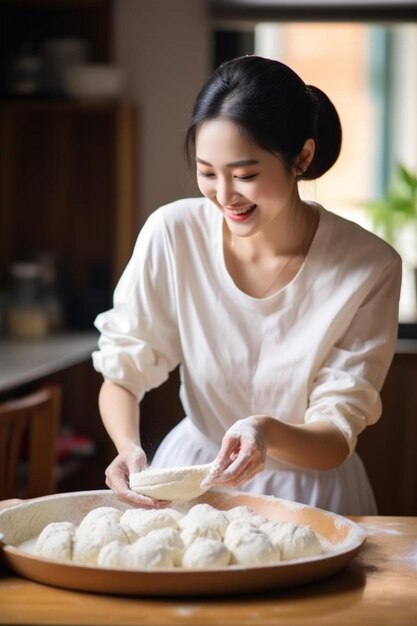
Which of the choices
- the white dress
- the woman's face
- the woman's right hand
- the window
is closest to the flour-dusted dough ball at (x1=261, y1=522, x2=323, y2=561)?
the woman's right hand

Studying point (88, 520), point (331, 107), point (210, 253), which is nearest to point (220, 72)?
point (331, 107)

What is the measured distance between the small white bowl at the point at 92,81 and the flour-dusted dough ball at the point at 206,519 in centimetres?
260

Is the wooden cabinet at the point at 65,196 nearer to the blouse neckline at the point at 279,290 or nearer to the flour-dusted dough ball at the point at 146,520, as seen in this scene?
the blouse neckline at the point at 279,290

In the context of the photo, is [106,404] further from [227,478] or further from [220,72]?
[220,72]

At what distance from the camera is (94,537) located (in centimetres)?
141

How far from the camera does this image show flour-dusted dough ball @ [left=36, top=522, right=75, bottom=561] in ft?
4.58

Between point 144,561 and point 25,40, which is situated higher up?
point 25,40

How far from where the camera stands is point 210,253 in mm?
2027

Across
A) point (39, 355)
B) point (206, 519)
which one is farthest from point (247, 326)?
point (39, 355)

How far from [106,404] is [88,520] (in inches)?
18.2

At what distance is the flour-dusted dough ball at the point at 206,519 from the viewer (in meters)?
1.47

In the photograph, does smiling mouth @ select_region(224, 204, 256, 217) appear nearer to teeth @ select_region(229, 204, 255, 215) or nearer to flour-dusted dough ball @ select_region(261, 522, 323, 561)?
teeth @ select_region(229, 204, 255, 215)

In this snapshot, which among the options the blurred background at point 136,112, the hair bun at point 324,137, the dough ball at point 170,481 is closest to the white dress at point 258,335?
the hair bun at point 324,137

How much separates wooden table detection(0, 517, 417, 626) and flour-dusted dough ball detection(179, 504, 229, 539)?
15 cm
